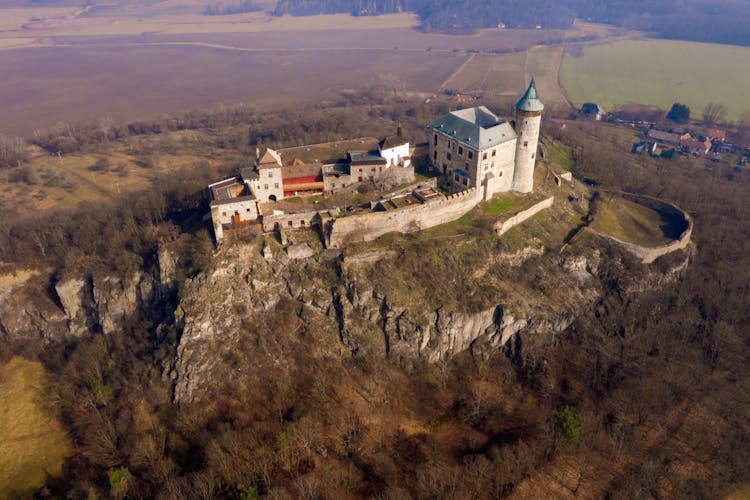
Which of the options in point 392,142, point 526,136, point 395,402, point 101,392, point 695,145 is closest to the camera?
point 101,392

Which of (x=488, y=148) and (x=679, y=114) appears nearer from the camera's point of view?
(x=488, y=148)

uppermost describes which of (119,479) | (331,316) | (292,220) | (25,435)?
(292,220)

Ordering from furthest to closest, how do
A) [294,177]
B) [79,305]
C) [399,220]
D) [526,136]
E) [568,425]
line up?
1. [526,136]
2. [79,305]
3. [294,177]
4. [399,220]
5. [568,425]

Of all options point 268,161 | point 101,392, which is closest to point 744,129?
point 268,161

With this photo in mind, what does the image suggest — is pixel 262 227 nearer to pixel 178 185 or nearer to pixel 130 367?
pixel 130 367

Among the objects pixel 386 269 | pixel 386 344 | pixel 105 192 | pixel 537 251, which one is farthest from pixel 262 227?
pixel 105 192

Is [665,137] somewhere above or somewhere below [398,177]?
below

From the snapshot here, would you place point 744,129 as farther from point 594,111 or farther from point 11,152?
point 11,152
